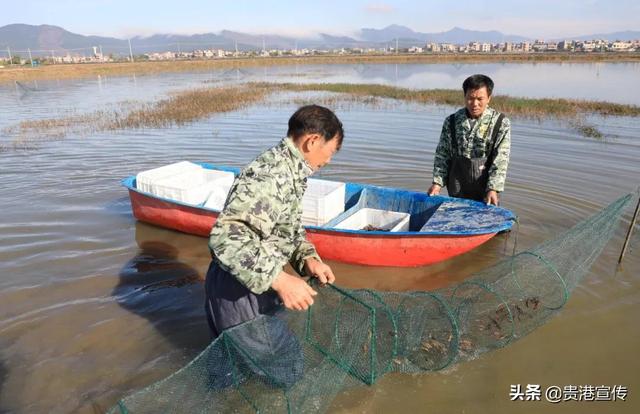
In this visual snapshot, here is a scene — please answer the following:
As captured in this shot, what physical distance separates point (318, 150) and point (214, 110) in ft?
60.4

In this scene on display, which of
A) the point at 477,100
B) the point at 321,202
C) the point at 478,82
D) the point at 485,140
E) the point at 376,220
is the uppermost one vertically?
the point at 478,82

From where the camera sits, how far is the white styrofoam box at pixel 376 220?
20.5 feet

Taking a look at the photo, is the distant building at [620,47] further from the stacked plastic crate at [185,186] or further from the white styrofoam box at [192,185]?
the stacked plastic crate at [185,186]

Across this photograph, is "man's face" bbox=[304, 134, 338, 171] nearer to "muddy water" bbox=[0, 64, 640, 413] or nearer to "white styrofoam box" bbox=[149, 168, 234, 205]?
"muddy water" bbox=[0, 64, 640, 413]

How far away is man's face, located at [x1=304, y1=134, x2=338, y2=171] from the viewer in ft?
7.43

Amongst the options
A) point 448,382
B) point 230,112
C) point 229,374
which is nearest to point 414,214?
point 448,382

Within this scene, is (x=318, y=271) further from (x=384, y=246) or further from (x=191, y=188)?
(x=191, y=188)

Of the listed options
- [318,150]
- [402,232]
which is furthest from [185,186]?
[318,150]

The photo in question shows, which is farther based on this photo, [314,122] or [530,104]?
[530,104]

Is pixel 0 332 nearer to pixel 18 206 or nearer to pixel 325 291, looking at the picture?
pixel 325 291

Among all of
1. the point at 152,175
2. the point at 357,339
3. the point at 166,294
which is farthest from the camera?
the point at 152,175

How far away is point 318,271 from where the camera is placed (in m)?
2.70

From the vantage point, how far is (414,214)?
665 centimetres

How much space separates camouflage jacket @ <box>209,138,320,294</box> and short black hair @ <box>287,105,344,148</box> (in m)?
0.09
